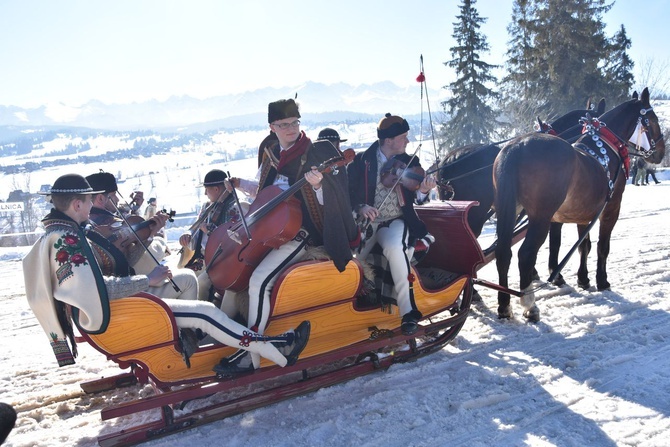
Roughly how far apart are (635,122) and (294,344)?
5.94 metres

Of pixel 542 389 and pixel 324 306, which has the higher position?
pixel 324 306

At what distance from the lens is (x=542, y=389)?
3.59 metres

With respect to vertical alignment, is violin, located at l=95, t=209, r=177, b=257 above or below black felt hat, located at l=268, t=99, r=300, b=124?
below

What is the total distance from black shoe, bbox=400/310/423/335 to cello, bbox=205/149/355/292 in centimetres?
127

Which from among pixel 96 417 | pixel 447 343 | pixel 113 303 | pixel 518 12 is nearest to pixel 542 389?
pixel 447 343

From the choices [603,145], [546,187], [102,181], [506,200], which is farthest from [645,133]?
[102,181]

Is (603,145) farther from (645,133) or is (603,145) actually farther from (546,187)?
(546,187)

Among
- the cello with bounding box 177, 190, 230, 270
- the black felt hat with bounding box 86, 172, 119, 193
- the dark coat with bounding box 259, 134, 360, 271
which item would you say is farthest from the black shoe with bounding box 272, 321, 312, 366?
the black felt hat with bounding box 86, 172, 119, 193

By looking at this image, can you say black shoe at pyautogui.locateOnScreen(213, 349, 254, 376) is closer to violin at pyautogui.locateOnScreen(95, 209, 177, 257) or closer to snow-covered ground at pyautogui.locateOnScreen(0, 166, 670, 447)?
snow-covered ground at pyautogui.locateOnScreen(0, 166, 670, 447)

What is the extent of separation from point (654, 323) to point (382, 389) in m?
3.00

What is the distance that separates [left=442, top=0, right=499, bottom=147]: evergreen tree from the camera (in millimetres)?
22375

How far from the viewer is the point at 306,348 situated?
363 cm

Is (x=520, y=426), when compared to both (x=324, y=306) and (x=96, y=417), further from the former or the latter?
(x=96, y=417)

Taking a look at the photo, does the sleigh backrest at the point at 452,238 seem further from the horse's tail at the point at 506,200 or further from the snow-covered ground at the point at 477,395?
the snow-covered ground at the point at 477,395
